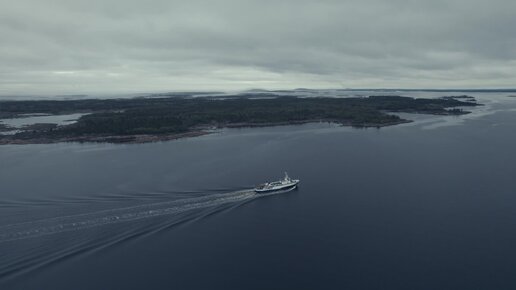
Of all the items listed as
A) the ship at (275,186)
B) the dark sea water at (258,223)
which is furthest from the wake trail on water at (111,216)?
the ship at (275,186)

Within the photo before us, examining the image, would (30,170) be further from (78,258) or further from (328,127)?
(328,127)

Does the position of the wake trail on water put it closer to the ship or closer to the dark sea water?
the dark sea water

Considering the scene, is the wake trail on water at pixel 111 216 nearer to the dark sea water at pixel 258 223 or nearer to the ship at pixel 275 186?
the dark sea water at pixel 258 223

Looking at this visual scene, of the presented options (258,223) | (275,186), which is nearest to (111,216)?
(258,223)

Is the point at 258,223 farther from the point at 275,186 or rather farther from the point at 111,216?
the point at 111,216

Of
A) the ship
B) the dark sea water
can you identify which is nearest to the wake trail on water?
the dark sea water

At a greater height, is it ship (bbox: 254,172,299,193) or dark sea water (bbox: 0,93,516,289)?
ship (bbox: 254,172,299,193)
